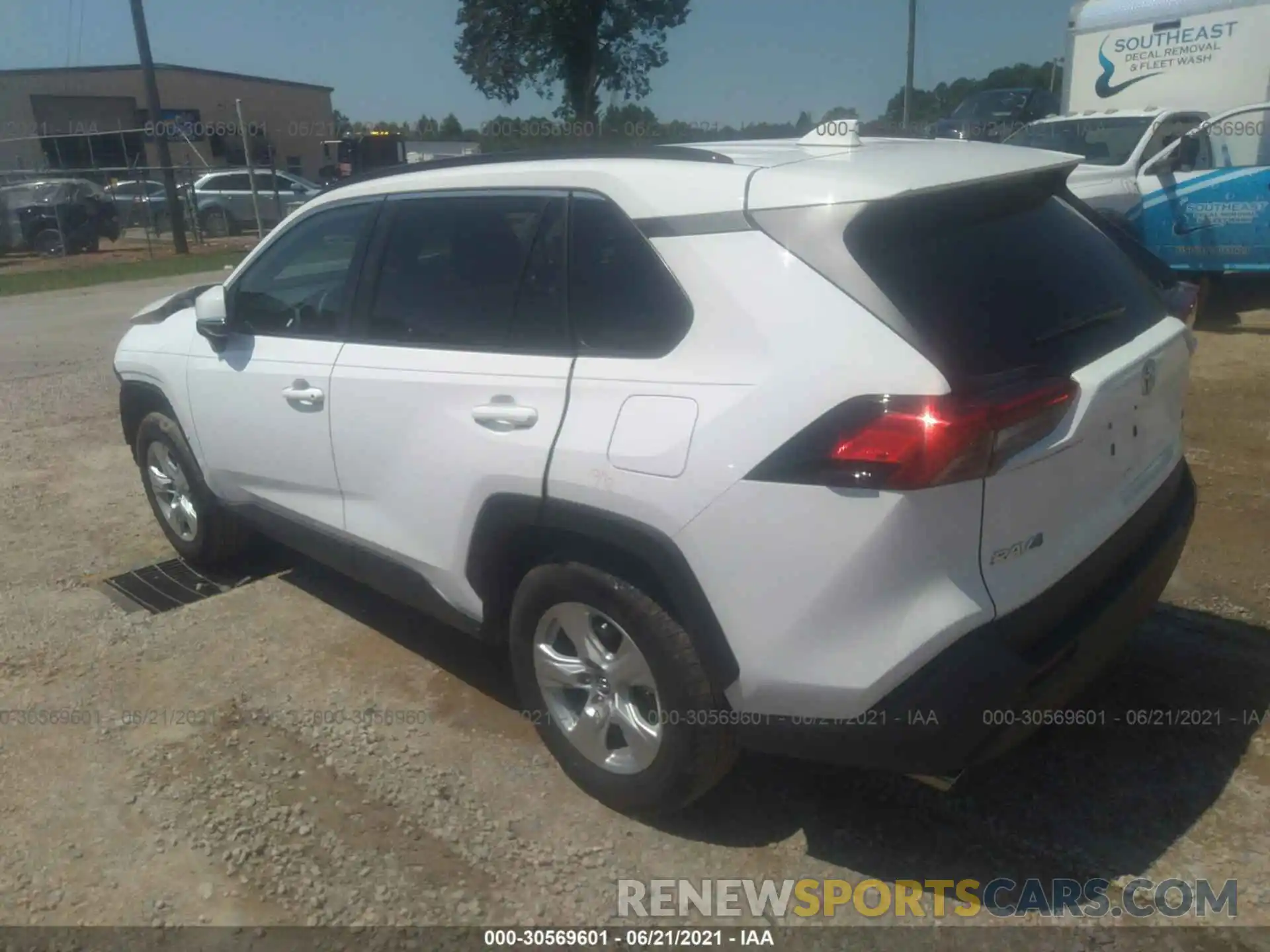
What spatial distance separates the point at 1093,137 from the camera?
1063 cm

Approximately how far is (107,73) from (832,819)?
51.6 m

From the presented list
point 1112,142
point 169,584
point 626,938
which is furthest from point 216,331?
point 1112,142

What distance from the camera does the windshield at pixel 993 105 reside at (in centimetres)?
2169

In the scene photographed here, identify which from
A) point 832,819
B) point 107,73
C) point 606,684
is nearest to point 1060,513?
point 832,819

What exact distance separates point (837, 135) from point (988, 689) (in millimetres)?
1651

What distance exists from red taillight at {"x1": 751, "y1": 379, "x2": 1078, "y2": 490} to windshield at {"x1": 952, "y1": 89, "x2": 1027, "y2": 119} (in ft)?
70.9

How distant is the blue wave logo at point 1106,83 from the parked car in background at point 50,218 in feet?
65.7

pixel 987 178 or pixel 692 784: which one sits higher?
pixel 987 178

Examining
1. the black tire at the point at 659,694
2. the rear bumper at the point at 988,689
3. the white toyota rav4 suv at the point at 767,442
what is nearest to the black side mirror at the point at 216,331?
the white toyota rav4 suv at the point at 767,442

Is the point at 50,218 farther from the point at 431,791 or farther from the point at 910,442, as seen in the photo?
the point at 910,442

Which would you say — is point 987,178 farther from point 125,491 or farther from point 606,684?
point 125,491

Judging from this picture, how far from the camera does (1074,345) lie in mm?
2568

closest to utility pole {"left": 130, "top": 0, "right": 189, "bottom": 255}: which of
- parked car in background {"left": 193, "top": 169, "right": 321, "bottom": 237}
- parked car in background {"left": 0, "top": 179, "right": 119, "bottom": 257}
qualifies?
parked car in background {"left": 0, "top": 179, "right": 119, "bottom": 257}
